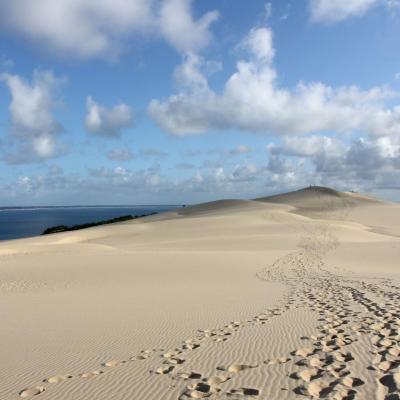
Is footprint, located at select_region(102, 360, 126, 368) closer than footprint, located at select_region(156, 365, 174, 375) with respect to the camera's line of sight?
No

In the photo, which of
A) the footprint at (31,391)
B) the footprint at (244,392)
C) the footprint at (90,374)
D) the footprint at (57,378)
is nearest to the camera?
the footprint at (244,392)

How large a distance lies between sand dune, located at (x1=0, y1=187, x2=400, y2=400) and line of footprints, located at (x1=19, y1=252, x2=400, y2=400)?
0.02m

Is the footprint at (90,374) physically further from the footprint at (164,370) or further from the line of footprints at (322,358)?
the footprint at (164,370)

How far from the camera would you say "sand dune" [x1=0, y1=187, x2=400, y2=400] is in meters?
5.70

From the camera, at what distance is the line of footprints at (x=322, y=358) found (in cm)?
537

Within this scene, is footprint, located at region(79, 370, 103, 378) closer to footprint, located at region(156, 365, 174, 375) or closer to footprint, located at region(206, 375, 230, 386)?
footprint, located at region(156, 365, 174, 375)

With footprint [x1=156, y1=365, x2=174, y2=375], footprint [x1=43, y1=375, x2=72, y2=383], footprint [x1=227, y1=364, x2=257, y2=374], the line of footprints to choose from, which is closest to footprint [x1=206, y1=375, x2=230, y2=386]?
the line of footprints

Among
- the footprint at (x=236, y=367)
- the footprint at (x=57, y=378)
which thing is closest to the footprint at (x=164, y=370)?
the footprint at (x=236, y=367)

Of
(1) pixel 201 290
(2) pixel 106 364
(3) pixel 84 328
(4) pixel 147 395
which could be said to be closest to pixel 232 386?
(4) pixel 147 395

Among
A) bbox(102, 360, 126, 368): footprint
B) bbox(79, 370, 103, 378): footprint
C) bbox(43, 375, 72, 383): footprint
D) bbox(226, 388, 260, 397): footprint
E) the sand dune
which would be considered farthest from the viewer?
bbox(102, 360, 126, 368): footprint

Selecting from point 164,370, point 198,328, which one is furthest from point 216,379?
point 198,328

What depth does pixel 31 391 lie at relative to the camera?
5.69 meters

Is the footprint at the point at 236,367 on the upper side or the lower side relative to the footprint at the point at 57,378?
lower

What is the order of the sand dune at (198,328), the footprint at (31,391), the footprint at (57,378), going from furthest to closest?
the footprint at (57,378), the sand dune at (198,328), the footprint at (31,391)
